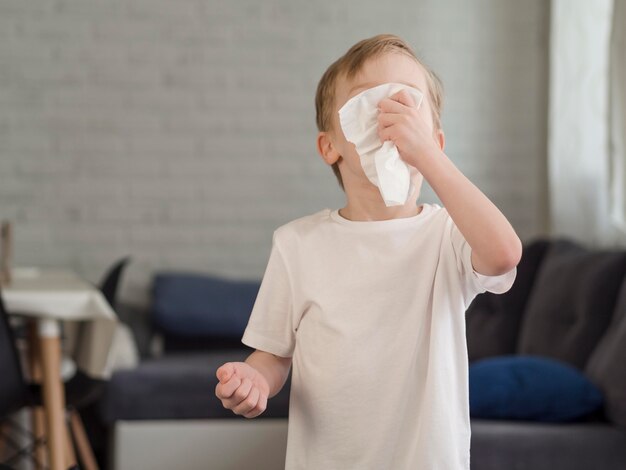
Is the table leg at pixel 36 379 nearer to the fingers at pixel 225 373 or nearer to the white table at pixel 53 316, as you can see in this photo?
the white table at pixel 53 316

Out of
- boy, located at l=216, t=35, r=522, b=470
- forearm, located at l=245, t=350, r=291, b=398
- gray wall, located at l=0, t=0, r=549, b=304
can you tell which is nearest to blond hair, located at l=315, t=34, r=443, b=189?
boy, located at l=216, t=35, r=522, b=470

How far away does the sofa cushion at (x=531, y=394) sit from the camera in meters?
2.65

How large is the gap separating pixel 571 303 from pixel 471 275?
2.20 m

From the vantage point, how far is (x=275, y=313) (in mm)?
1376

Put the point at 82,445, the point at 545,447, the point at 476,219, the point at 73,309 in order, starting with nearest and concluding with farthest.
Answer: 1. the point at 476,219
2. the point at 545,447
3. the point at 73,309
4. the point at 82,445

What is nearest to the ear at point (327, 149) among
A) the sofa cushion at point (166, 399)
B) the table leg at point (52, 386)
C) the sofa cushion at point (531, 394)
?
the sofa cushion at point (531, 394)

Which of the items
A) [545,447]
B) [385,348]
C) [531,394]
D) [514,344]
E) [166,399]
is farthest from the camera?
[514,344]

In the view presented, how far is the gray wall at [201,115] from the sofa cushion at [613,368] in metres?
1.61

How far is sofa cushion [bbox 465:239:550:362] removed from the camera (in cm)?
376

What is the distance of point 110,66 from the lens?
441 centimetres

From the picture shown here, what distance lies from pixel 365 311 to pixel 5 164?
11.2ft

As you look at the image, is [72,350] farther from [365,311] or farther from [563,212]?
[365,311]

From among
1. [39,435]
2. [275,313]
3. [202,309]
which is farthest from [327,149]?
[202,309]

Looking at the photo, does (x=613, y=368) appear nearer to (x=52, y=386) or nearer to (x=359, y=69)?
(x=52, y=386)
